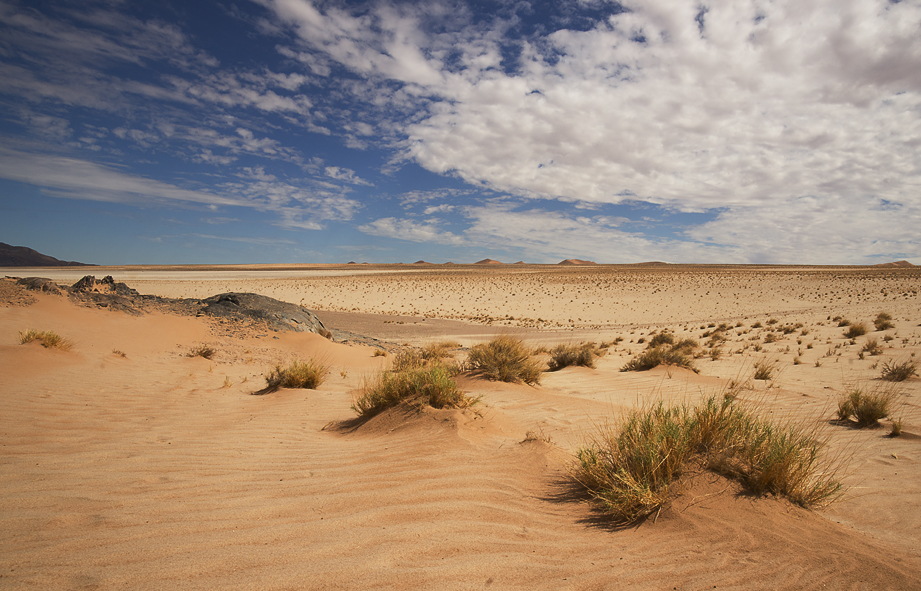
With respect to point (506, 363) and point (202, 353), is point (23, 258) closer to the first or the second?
point (202, 353)

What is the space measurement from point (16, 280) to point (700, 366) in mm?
19218

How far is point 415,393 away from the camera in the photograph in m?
5.68

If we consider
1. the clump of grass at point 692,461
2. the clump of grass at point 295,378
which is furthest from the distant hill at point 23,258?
the clump of grass at point 692,461

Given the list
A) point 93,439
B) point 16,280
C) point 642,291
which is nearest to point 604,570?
point 93,439

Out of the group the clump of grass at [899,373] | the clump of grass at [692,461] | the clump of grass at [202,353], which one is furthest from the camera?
the clump of grass at [202,353]

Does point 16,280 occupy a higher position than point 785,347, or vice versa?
point 16,280

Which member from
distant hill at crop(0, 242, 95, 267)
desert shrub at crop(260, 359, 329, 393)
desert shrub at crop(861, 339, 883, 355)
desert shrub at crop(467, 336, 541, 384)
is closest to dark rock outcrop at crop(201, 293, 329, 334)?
desert shrub at crop(260, 359, 329, 393)

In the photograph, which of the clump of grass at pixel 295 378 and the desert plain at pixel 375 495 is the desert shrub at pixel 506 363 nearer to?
the desert plain at pixel 375 495

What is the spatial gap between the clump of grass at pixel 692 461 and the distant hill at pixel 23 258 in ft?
632

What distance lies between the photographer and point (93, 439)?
4734mm

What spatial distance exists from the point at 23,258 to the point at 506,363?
740 ft

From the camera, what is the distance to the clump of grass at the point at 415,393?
5.49m

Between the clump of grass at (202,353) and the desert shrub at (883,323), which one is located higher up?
the desert shrub at (883,323)

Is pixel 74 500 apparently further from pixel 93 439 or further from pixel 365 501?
pixel 365 501
